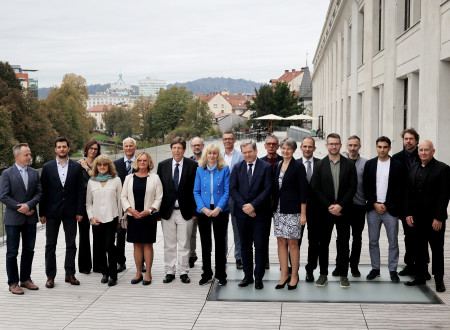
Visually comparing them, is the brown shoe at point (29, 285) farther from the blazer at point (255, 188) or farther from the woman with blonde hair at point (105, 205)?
the blazer at point (255, 188)

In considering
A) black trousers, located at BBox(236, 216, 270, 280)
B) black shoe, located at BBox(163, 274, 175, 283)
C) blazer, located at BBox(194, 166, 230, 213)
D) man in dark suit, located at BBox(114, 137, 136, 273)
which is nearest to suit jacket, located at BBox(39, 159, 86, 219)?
man in dark suit, located at BBox(114, 137, 136, 273)

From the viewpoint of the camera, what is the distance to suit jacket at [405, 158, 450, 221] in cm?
636

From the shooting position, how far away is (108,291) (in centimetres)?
674

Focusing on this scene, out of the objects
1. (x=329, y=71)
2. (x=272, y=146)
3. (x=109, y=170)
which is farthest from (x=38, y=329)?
(x=329, y=71)

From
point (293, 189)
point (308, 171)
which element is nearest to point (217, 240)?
point (293, 189)

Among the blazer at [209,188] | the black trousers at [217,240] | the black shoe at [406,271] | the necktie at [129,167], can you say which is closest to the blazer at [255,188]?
the blazer at [209,188]

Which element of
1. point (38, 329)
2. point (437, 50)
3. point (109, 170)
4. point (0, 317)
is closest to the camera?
point (38, 329)

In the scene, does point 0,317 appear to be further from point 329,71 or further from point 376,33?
point 329,71

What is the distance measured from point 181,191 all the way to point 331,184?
210 centimetres

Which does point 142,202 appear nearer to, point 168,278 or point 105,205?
point 105,205

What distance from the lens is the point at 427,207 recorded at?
21.2 feet

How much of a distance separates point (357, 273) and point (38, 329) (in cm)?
428

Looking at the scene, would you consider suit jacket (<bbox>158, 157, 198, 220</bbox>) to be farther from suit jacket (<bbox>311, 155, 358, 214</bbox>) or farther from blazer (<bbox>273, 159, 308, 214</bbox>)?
suit jacket (<bbox>311, 155, 358, 214</bbox>)

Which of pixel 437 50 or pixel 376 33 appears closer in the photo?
pixel 437 50
